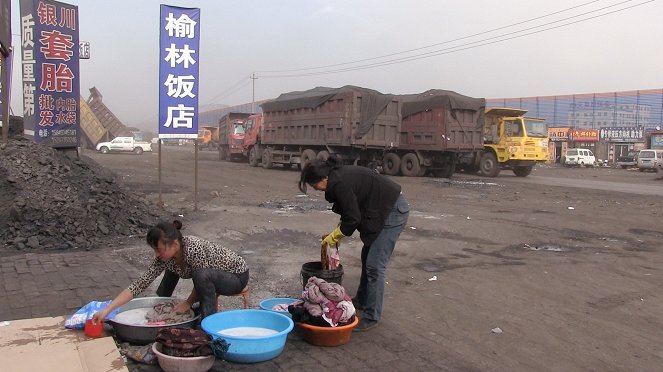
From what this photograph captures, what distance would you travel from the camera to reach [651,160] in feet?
118

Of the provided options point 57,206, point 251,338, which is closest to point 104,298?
point 251,338

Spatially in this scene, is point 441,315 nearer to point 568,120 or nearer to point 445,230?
point 445,230

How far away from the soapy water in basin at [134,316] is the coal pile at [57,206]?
11.2 feet

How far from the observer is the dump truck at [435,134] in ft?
67.1

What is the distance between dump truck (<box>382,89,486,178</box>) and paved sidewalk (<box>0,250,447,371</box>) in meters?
15.4

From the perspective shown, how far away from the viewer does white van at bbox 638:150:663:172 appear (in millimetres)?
35781

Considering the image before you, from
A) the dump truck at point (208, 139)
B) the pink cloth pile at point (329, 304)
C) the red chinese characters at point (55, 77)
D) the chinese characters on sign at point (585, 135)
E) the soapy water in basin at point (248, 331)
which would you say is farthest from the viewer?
the dump truck at point (208, 139)

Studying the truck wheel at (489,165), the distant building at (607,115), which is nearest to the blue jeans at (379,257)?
the truck wheel at (489,165)

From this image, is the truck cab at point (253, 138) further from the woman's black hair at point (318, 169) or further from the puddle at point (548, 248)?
the woman's black hair at point (318, 169)

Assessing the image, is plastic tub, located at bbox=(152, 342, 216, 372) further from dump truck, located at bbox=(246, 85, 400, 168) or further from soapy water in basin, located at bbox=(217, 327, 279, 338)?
dump truck, located at bbox=(246, 85, 400, 168)

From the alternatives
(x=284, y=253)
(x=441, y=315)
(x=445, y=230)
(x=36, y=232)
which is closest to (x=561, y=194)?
(x=445, y=230)

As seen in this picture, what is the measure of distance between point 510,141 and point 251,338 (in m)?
21.1

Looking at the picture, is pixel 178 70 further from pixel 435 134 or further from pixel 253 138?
pixel 253 138

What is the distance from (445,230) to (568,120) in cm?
4430
